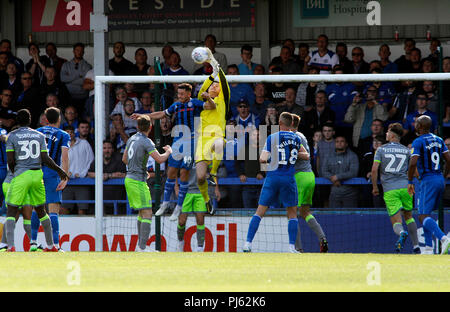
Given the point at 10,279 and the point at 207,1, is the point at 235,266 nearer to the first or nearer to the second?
the point at 10,279

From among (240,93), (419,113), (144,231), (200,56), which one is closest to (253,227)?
(144,231)

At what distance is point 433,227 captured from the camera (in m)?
11.5

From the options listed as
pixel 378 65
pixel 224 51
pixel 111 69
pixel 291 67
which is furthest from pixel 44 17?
pixel 378 65

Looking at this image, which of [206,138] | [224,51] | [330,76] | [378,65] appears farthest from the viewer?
[224,51]

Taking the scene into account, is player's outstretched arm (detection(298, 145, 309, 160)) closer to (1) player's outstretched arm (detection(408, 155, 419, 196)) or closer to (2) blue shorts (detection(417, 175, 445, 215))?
(1) player's outstretched arm (detection(408, 155, 419, 196))

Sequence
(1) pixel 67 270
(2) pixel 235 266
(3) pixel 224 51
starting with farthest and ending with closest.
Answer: (3) pixel 224 51 < (2) pixel 235 266 < (1) pixel 67 270

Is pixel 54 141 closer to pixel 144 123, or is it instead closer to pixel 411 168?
pixel 144 123

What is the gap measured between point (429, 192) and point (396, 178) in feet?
2.48

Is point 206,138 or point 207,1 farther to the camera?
point 207,1

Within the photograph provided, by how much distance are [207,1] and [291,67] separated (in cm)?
280

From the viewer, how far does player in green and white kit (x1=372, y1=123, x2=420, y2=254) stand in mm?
12344

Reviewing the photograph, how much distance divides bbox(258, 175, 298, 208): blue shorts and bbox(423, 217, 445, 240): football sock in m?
1.86

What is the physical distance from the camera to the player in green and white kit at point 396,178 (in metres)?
12.3
